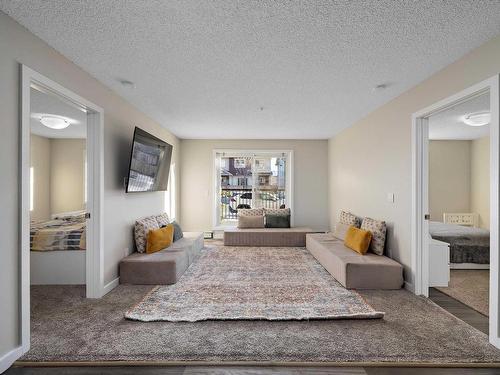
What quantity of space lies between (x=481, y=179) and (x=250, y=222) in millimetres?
5275

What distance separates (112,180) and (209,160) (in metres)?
3.38

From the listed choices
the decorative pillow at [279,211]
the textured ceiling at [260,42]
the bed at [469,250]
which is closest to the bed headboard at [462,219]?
the bed at [469,250]

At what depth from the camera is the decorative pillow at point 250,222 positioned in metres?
6.18

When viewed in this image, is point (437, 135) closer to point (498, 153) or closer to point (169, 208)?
point (498, 153)

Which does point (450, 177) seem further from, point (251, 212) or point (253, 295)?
point (253, 295)

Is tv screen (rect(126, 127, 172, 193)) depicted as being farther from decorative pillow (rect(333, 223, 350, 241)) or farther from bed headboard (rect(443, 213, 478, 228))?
bed headboard (rect(443, 213, 478, 228))

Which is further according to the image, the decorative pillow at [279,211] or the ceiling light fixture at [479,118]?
the decorative pillow at [279,211]

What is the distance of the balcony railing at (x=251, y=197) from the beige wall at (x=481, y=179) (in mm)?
4363

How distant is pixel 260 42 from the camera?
2232 millimetres

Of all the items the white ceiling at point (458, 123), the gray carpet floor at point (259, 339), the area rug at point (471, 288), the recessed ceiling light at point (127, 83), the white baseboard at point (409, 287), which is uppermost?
the white ceiling at point (458, 123)

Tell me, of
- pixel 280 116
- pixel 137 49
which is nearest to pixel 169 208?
pixel 280 116

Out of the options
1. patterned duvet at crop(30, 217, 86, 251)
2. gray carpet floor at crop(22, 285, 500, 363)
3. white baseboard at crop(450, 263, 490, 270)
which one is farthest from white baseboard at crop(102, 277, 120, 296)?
white baseboard at crop(450, 263, 490, 270)

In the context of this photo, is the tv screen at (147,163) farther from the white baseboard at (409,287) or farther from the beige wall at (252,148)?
the white baseboard at (409,287)

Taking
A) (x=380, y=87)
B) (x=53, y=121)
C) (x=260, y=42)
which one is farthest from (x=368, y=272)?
(x=53, y=121)
